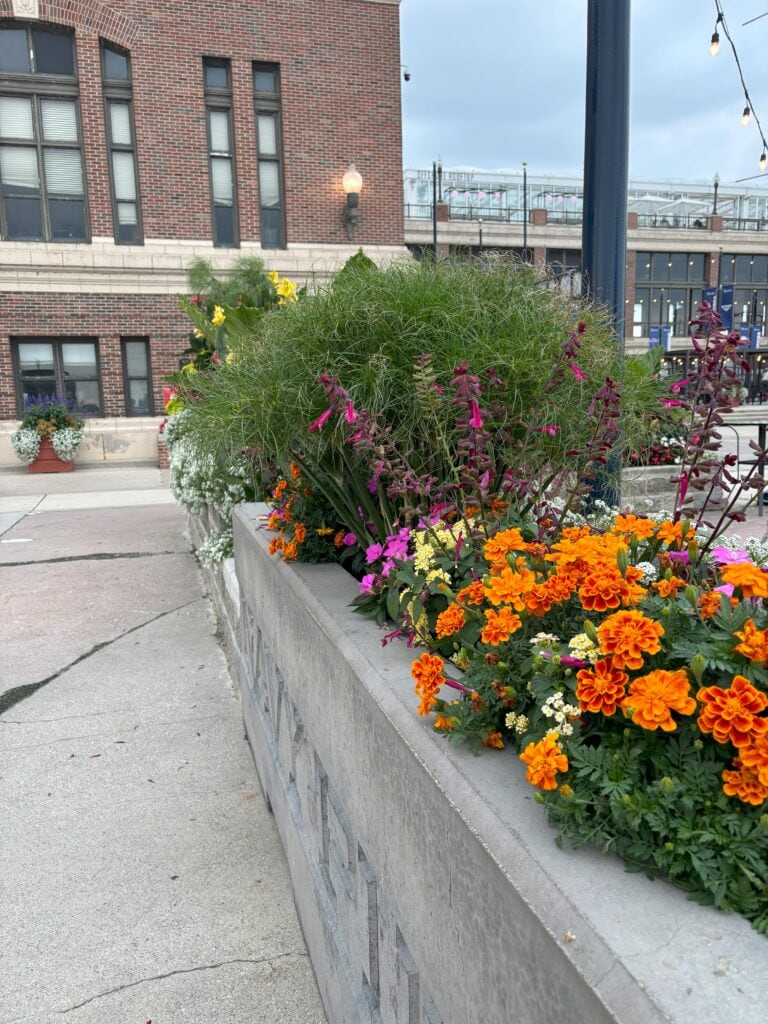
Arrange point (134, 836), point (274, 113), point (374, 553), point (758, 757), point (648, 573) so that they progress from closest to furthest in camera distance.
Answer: point (758, 757) < point (648, 573) < point (374, 553) < point (134, 836) < point (274, 113)

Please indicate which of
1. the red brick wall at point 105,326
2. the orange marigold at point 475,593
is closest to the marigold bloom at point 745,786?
the orange marigold at point 475,593

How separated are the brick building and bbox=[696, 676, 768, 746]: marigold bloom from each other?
16867 millimetres

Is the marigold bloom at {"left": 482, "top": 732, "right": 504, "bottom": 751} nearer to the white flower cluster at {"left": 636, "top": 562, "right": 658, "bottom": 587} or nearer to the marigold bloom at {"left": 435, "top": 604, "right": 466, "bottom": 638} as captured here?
the marigold bloom at {"left": 435, "top": 604, "right": 466, "bottom": 638}

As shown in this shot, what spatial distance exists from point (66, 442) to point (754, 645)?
1750cm

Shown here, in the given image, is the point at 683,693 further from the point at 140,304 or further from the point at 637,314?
the point at 637,314

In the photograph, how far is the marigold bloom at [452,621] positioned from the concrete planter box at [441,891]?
15 cm

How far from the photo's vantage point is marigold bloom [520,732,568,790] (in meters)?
1.04

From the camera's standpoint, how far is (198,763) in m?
3.77

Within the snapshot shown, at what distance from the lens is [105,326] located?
17656 millimetres

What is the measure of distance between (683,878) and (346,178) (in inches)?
725

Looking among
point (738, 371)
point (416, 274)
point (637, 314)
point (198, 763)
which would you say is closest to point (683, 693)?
point (738, 371)

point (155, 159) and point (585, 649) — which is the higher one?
point (155, 159)

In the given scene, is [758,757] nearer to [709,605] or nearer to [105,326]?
[709,605]

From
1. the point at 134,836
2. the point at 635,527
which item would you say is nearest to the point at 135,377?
the point at 134,836
